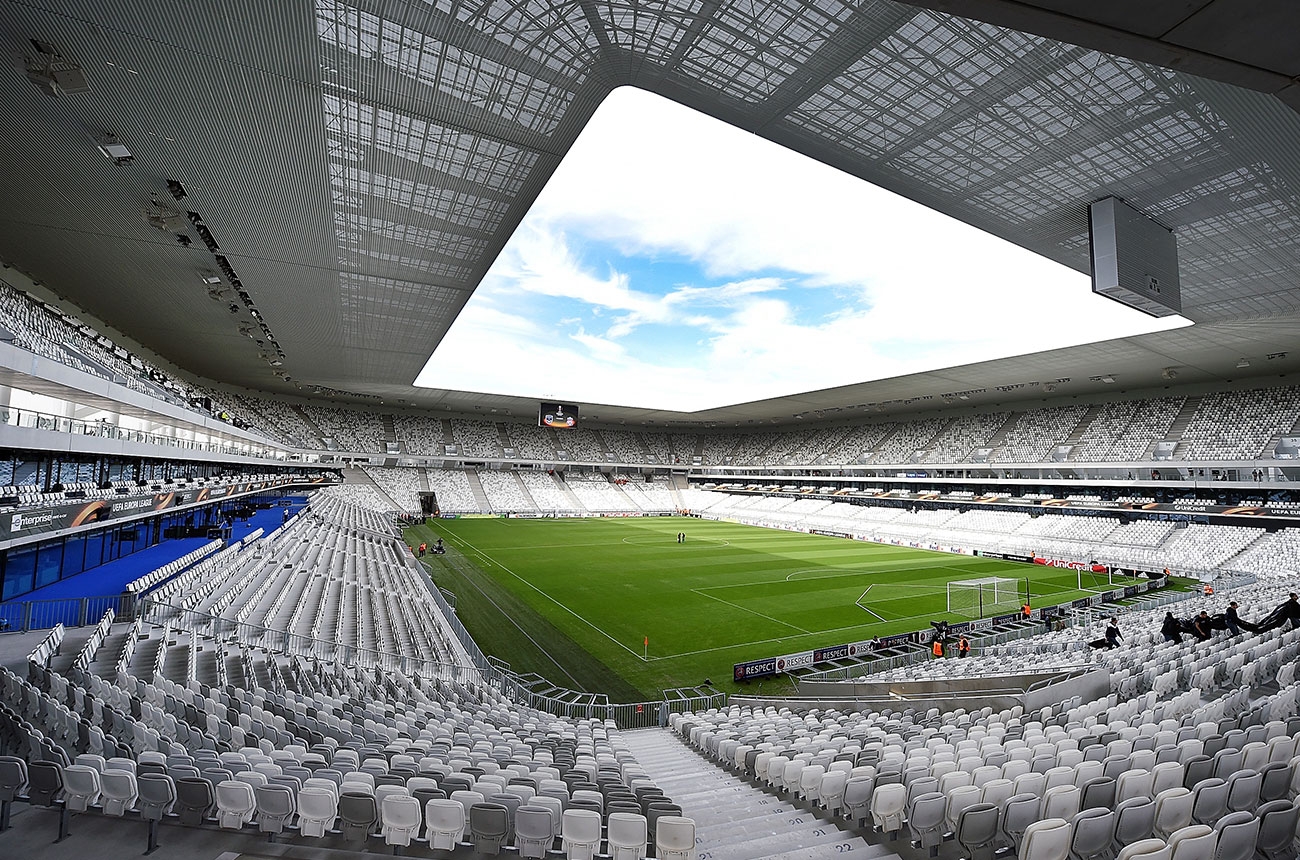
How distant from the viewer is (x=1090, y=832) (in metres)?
4.38

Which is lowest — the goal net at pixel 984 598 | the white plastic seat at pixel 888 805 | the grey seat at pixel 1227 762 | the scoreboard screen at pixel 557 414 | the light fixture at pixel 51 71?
the goal net at pixel 984 598

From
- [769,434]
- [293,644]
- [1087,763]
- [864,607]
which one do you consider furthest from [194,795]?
[769,434]

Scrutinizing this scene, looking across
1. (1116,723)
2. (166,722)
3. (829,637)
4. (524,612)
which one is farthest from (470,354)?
(1116,723)

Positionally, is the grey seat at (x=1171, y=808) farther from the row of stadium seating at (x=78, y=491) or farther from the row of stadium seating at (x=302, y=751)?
the row of stadium seating at (x=78, y=491)

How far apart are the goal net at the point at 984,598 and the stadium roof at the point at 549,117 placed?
1343 cm

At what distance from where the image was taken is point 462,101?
44.0 ft

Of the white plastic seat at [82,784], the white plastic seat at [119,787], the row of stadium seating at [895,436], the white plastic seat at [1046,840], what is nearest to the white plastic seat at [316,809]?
the white plastic seat at [119,787]

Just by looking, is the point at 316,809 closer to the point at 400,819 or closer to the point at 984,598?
the point at 400,819

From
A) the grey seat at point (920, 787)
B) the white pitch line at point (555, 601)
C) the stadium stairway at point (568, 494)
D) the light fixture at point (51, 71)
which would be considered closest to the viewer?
the grey seat at point (920, 787)

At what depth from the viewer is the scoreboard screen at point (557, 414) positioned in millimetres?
59759

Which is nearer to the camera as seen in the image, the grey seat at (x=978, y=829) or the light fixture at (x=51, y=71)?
the grey seat at (x=978, y=829)

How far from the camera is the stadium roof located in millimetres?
10477

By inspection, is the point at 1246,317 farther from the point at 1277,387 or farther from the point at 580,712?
the point at 580,712

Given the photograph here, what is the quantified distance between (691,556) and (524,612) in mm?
17550
